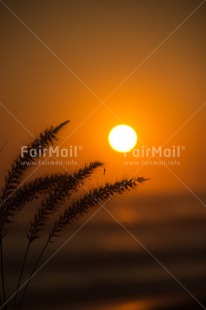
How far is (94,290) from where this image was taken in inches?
53.9

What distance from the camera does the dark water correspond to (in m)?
1.36

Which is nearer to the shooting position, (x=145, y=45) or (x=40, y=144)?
(x=40, y=144)

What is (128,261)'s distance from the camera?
4.58ft

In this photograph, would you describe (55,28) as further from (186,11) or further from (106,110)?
(186,11)

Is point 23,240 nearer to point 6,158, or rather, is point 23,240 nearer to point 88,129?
point 6,158

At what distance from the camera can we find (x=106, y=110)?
147cm

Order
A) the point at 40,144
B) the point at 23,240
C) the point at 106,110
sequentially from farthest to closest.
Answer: the point at 106,110, the point at 23,240, the point at 40,144

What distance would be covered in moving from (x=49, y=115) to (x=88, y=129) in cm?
17

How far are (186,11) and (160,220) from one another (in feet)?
3.02

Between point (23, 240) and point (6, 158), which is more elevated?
point (6, 158)

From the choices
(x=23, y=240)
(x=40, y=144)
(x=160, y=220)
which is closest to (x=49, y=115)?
(x=40, y=144)

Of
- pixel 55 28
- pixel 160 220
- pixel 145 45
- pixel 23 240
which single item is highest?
pixel 145 45

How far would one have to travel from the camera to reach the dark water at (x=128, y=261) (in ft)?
4.46

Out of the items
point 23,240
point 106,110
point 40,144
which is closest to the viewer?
point 40,144
